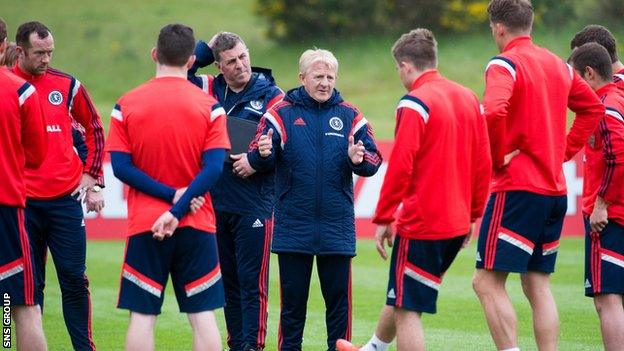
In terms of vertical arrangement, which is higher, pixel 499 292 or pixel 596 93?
pixel 596 93

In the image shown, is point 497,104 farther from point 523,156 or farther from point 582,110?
point 582,110

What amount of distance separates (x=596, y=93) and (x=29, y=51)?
12.8ft

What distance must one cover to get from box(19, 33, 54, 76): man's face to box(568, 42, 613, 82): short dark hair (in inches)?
143

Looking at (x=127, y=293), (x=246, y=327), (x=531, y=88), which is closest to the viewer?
(x=127, y=293)

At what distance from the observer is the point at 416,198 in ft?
21.4

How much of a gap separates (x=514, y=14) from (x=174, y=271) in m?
2.70

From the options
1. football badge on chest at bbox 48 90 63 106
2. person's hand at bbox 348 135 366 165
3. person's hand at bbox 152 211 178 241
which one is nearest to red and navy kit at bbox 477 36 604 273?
person's hand at bbox 348 135 366 165

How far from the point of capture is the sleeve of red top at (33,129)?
22.0ft

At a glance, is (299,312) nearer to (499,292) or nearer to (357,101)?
(499,292)

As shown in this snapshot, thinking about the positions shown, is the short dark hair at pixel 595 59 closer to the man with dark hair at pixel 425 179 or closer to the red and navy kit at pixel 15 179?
the man with dark hair at pixel 425 179

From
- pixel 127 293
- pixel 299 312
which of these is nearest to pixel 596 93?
pixel 299 312

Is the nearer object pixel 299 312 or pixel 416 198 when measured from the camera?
pixel 416 198

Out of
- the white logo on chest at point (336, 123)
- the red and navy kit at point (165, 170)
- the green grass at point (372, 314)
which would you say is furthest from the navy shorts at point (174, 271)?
the green grass at point (372, 314)

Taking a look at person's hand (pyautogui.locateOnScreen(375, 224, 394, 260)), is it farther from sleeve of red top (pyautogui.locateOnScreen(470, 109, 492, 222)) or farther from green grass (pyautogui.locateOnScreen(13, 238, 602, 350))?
green grass (pyautogui.locateOnScreen(13, 238, 602, 350))
